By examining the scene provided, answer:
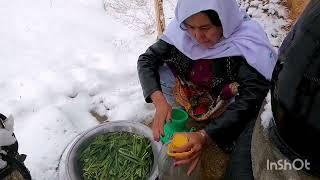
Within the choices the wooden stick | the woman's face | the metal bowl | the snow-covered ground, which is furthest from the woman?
the wooden stick

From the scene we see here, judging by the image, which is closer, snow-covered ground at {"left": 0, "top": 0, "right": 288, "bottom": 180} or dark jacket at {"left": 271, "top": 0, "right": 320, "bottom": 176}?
dark jacket at {"left": 271, "top": 0, "right": 320, "bottom": 176}

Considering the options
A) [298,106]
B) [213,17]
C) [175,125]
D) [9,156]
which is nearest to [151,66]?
[175,125]

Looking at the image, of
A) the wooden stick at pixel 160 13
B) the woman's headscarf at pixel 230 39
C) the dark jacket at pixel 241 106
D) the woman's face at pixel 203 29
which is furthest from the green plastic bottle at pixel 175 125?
the wooden stick at pixel 160 13

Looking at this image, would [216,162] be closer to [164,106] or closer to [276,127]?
[164,106]

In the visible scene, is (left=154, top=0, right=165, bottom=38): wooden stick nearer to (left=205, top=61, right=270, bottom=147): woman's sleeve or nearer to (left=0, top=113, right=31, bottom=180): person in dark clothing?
(left=205, top=61, right=270, bottom=147): woman's sleeve

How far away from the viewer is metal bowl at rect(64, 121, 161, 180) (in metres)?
2.29

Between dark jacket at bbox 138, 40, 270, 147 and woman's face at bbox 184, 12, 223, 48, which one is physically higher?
woman's face at bbox 184, 12, 223, 48

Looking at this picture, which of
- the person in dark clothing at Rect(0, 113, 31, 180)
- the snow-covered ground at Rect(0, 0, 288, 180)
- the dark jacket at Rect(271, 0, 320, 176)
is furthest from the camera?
the snow-covered ground at Rect(0, 0, 288, 180)

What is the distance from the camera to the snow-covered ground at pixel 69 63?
3.31m

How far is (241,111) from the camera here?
224 centimetres

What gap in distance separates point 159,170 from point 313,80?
139 centimetres

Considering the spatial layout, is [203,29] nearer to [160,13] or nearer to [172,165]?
[172,165]

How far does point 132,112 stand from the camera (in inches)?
134

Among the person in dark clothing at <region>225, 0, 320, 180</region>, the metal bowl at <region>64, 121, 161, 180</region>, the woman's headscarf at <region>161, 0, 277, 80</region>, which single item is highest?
the person in dark clothing at <region>225, 0, 320, 180</region>
